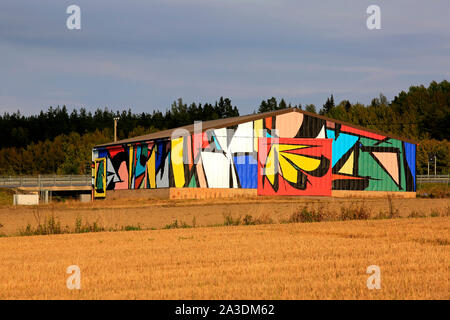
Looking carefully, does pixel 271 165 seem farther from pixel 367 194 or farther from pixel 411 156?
pixel 411 156

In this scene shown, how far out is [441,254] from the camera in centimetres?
1269

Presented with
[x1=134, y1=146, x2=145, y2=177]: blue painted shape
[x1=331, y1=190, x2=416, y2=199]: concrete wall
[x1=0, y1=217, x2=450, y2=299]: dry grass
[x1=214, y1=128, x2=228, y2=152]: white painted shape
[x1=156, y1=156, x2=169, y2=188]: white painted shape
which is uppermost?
[x1=214, y1=128, x2=228, y2=152]: white painted shape

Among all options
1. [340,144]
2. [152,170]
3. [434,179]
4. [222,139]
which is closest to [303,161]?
[340,144]

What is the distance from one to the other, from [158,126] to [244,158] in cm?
13840

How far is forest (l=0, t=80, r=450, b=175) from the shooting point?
121875 millimetres

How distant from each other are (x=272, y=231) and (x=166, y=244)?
149 inches

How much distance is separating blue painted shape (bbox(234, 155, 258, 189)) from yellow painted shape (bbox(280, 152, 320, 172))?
2.36 meters

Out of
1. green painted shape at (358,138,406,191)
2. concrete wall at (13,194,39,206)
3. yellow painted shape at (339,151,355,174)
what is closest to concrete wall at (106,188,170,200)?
concrete wall at (13,194,39,206)

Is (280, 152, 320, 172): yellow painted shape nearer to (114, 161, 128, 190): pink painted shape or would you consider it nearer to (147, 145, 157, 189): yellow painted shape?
(147, 145, 157, 189): yellow painted shape

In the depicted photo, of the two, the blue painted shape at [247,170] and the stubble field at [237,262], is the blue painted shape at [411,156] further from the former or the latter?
the stubble field at [237,262]

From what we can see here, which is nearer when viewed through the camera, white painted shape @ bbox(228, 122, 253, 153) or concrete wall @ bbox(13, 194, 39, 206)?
white painted shape @ bbox(228, 122, 253, 153)

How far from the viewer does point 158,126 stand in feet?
591
